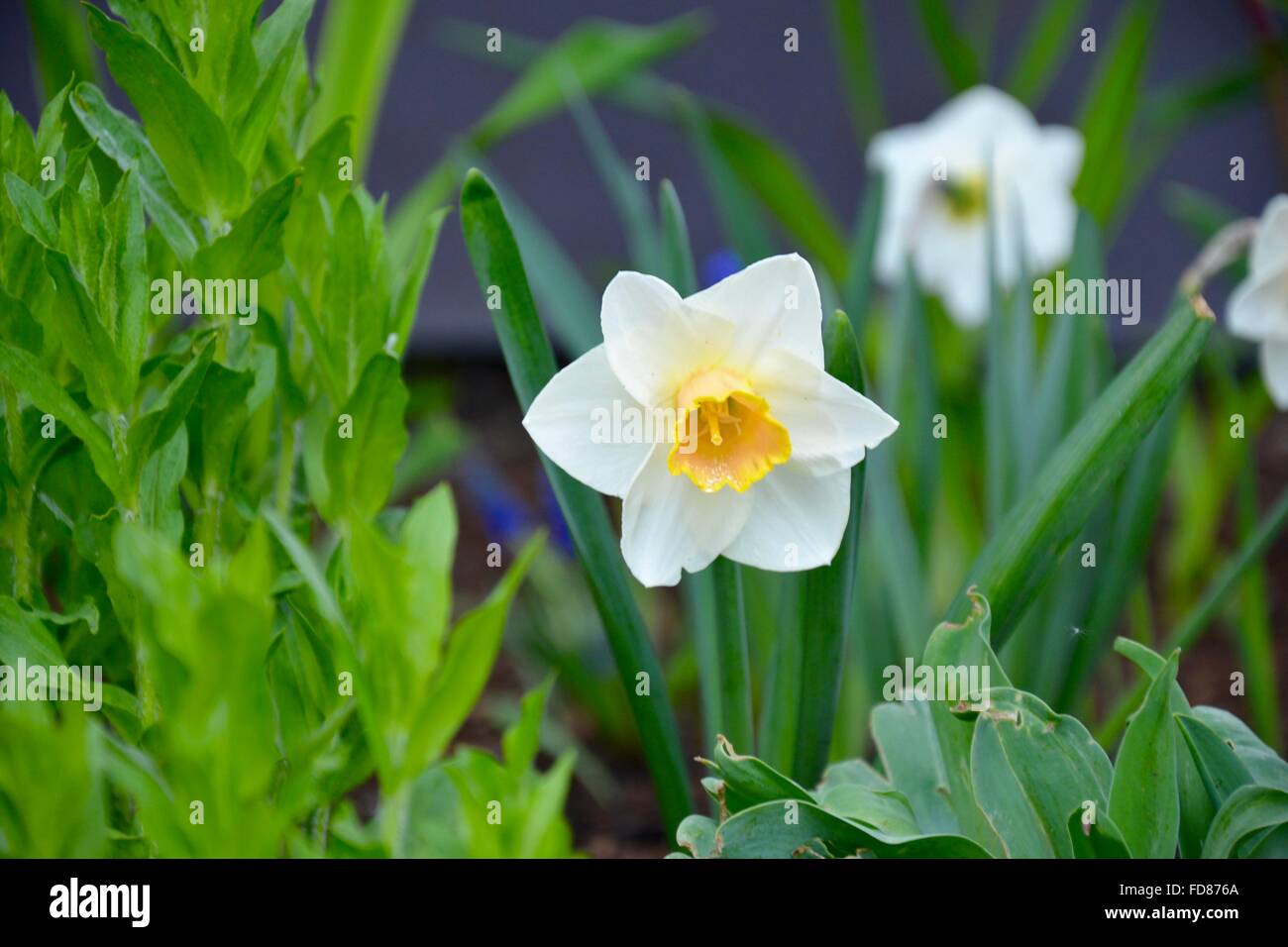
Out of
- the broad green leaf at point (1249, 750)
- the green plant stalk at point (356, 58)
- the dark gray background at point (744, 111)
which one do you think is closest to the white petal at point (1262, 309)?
the broad green leaf at point (1249, 750)

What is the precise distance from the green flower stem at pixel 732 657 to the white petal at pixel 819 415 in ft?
0.40

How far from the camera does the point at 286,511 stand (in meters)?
0.83

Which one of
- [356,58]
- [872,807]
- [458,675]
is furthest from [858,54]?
[458,675]

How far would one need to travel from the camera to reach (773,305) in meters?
0.67

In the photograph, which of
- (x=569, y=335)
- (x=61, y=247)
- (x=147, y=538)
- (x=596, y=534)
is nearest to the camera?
(x=147, y=538)

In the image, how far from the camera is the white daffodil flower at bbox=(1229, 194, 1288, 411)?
97 cm

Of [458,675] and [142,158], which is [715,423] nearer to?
[458,675]

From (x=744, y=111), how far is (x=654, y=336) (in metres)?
2.28

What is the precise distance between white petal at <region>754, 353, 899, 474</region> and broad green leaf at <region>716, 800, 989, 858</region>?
0.20 metres

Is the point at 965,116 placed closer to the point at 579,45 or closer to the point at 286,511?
the point at 579,45

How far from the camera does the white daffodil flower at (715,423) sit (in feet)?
2.19
